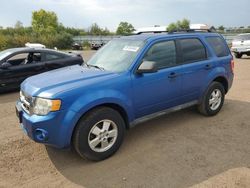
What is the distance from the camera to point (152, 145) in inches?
169

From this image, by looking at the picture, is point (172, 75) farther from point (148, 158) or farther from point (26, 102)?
point (26, 102)

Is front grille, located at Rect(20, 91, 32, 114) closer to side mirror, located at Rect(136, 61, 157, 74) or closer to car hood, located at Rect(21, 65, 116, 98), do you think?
car hood, located at Rect(21, 65, 116, 98)

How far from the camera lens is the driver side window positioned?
4376 millimetres

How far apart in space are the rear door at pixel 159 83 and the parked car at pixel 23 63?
4966mm

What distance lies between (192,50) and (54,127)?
2.98 metres

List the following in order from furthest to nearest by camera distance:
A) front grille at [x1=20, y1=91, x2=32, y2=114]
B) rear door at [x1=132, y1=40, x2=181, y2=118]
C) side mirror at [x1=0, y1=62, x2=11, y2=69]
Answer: side mirror at [x1=0, y1=62, x2=11, y2=69] → rear door at [x1=132, y1=40, x2=181, y2=118] → front grille at [x1=20, y1=91, x2=32, y2=114]

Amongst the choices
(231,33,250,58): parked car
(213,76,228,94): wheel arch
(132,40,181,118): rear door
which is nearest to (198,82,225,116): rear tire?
(213,76,228,94): wheel arch

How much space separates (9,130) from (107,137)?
2.28 metres

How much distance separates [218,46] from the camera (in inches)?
220

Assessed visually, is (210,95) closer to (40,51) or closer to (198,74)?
(198,74)

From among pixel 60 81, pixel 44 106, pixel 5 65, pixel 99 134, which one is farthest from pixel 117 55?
pixel 5 65

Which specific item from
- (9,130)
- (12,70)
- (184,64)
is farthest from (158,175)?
(12,70)

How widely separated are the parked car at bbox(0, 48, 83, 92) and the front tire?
17.1 feet

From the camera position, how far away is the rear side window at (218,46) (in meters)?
5.43
